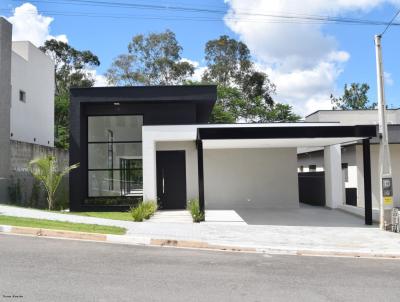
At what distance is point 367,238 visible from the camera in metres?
12.3

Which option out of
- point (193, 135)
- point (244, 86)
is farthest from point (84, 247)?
point (244, 86)

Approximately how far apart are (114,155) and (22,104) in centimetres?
882

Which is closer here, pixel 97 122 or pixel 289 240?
pixel 289 240

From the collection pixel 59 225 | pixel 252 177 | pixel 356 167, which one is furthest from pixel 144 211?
pixel 356 167

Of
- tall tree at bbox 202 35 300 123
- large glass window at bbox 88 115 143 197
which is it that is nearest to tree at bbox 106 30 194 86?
tall tree at bbox 202 35 300 123

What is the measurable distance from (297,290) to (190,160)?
12.9m

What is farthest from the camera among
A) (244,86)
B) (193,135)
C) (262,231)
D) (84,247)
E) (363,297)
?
(244,86)

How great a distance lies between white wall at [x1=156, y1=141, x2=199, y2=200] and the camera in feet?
63.7

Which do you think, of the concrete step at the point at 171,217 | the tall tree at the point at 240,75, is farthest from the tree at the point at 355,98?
the concrete step at the point at 171,217

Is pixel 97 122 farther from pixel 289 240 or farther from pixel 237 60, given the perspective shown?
pixel 237 60

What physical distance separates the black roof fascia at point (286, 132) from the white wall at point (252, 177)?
642 cm

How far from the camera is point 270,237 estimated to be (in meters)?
12.0

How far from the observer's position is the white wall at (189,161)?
63.7ft

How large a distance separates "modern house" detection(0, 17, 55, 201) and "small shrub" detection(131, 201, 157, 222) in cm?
663
